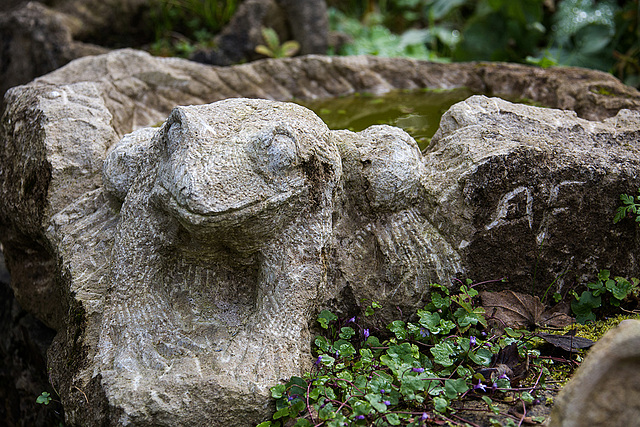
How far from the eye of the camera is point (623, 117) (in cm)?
286

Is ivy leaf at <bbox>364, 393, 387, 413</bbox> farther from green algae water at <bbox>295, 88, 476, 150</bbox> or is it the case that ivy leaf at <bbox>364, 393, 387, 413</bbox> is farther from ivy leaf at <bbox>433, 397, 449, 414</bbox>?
green algae water at <bbox>295, 88, 476, 150</bbox>

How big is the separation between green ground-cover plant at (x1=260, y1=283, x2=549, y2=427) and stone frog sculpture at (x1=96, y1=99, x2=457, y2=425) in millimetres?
92

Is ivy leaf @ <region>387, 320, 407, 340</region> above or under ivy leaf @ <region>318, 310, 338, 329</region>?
under

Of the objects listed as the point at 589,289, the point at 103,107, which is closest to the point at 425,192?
the point at 589,289

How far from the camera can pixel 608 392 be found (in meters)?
1.42

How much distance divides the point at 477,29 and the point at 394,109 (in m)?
2.34

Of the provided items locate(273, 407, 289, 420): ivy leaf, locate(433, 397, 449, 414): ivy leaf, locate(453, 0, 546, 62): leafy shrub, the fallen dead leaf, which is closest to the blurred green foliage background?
locate(453, 0, 546, 62): leafy shrub

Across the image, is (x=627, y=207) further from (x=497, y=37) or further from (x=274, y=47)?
(x=274, y=47)

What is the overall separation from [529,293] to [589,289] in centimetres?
30

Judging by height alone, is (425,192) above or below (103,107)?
below

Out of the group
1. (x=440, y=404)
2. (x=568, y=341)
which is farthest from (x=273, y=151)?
(x=568, y=341)

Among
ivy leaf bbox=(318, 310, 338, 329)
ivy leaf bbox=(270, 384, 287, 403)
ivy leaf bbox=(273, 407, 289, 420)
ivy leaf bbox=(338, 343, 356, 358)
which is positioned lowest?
ivy leaf bbox=(273, 407, 289, 420)

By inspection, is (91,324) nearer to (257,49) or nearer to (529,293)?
(529,293)

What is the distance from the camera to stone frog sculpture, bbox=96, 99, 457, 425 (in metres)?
2.04
